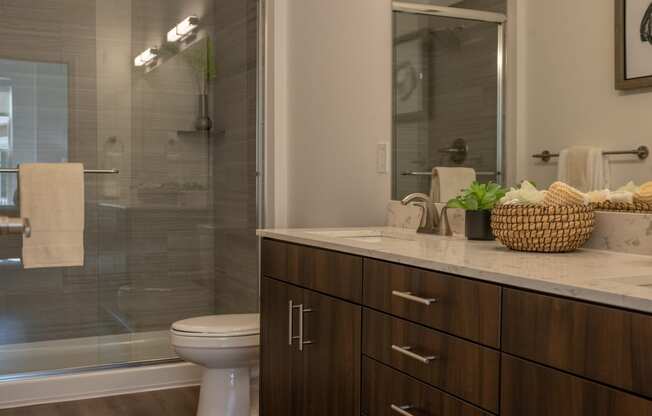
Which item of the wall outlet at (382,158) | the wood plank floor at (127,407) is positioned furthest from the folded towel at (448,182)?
the wood plank floor at (127,407)

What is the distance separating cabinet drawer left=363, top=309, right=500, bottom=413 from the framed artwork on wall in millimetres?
840

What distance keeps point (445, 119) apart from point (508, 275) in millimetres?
1262

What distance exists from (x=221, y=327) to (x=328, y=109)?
40.0 inches

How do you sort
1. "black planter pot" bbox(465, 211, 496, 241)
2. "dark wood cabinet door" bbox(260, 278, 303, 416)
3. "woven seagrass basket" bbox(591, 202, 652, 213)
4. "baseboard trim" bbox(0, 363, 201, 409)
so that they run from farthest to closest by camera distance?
1. "baseboard trim" bbox(0, 363, 201, 409)
2. "dark wood cabinet door" bbox(260, 278, 303, 416)
3. "black planter pot" bbox(465, 211, 496, 241)
4. "woven seagrass basket" bbox(591, 202, 652, 213)

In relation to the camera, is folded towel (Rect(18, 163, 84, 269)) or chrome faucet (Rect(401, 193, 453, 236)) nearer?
chrome faucet (Rect(401, 193, 453, 236))

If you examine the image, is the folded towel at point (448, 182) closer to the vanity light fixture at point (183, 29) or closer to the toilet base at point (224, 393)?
the toilet base at point (224, 393)

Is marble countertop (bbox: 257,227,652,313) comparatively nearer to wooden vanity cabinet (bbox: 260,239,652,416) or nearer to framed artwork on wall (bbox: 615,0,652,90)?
wooden vanity cabinet (bbox: 260,239,652,416)

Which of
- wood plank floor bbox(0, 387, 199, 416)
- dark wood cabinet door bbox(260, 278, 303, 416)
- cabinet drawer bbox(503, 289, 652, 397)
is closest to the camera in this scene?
cabinet drawer bbox(503, 289, 652, 397)

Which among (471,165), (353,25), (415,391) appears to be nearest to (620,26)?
(471,165)

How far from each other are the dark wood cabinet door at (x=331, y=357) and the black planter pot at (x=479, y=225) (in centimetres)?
47

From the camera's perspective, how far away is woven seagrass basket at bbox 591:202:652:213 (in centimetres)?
176

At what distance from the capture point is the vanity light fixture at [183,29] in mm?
3504

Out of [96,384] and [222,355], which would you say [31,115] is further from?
[222,355]

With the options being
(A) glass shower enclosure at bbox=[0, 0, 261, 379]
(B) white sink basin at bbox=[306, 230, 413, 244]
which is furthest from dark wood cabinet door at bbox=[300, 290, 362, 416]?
(A) glass shower enclosure at bbox=[0, 0, 261, 379]
